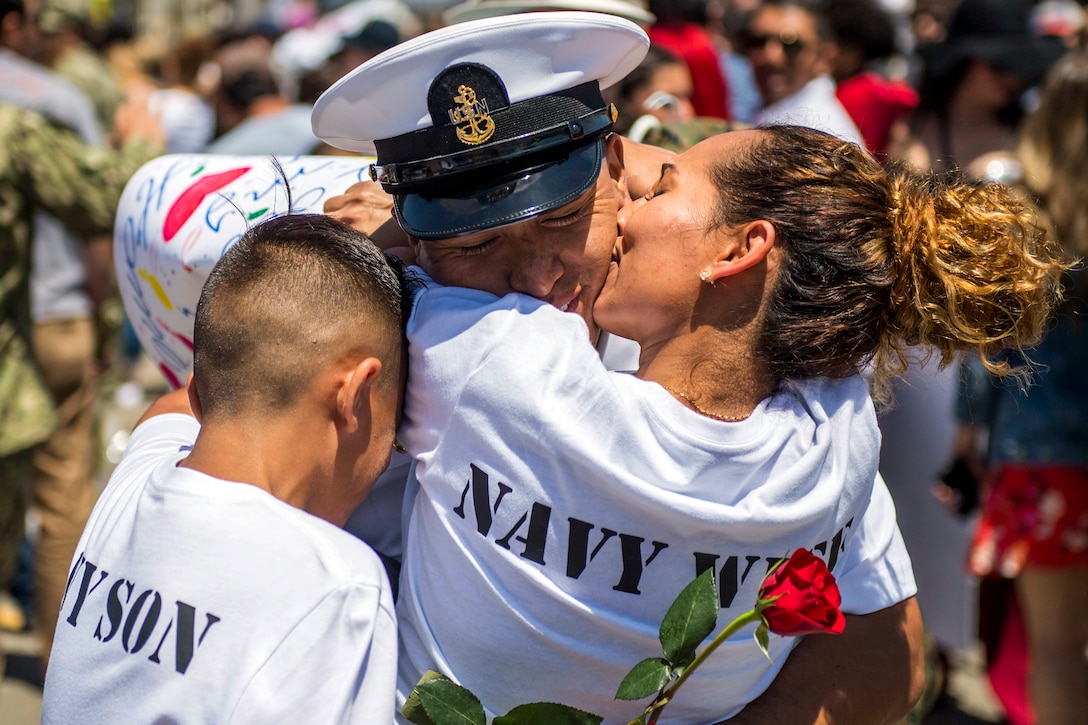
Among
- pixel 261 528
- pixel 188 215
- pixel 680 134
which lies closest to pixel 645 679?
pixel 261 528

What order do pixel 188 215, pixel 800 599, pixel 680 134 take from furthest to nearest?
pixel 680 134
pixel 188 215
pixel 800 599

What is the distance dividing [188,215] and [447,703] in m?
1.00

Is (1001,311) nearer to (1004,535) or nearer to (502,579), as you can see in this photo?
(502,579)

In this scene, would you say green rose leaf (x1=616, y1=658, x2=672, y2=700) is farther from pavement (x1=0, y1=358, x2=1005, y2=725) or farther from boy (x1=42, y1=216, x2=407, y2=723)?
pavement (x1=0, y1=358, x2=1005, y2=725)

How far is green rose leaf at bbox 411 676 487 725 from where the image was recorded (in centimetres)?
147

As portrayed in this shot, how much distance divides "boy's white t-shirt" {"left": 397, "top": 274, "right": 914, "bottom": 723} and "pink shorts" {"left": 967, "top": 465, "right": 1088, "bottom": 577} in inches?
95.8

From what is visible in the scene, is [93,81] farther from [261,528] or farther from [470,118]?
[261,528]

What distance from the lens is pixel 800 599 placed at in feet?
4.42

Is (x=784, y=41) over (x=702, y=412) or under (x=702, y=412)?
under

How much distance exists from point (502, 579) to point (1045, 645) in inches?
113

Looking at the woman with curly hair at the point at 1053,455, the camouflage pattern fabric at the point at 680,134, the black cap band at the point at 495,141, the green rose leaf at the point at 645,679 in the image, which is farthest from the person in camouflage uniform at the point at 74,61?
the green rose leaf at the point at 645,679

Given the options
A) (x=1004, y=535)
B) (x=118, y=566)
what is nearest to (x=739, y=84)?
(x=1004, y=535)

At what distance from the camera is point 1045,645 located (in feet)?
12.4

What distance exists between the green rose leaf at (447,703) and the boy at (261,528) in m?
0.05
